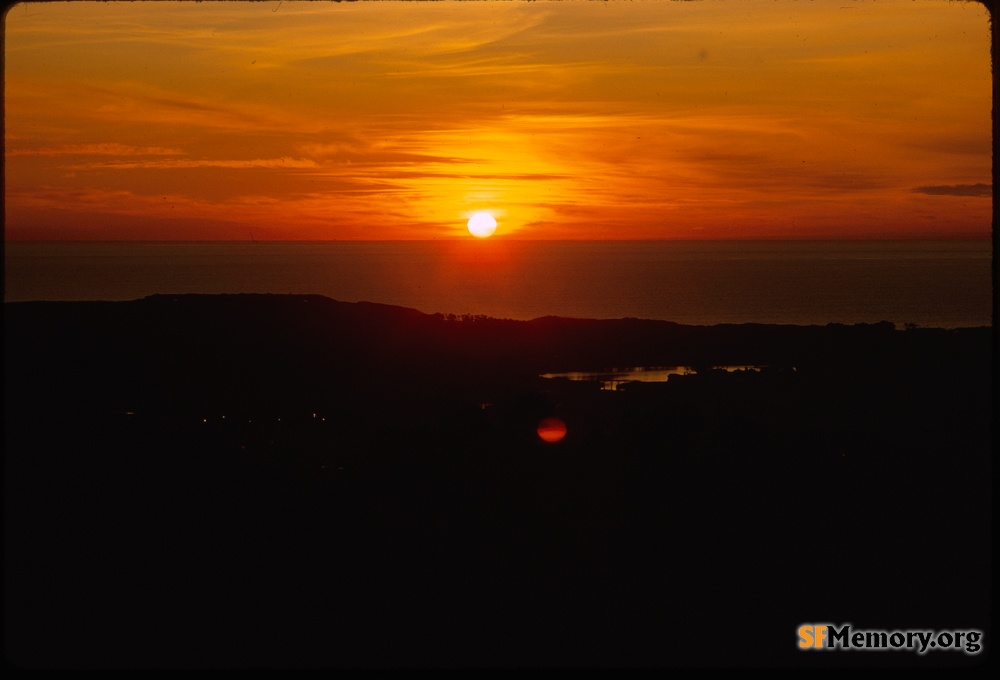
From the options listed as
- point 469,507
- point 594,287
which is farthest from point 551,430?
point 594,287

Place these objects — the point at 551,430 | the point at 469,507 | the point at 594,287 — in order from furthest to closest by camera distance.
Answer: the point at 594,287 → the point at 551,430 → the point at 469,507

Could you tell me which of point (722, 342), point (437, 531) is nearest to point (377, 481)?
point (437, 531)

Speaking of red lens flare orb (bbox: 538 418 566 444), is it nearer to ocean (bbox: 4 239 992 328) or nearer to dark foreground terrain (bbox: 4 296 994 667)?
dark foreground terrain (bbox: 4 296 994 667)

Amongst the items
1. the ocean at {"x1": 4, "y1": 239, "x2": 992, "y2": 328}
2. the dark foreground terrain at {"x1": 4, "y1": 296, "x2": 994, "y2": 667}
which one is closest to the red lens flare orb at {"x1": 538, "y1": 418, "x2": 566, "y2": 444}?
the dark foreground terrain at {"x1": 4, "y1": 296, "x2": 994, "y2": 667}

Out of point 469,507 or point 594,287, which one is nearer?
point 469,507

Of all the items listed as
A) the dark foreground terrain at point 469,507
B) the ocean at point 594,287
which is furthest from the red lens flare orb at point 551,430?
the ocean at point 594,287

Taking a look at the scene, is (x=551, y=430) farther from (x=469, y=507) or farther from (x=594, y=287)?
(x=594, y=287)
